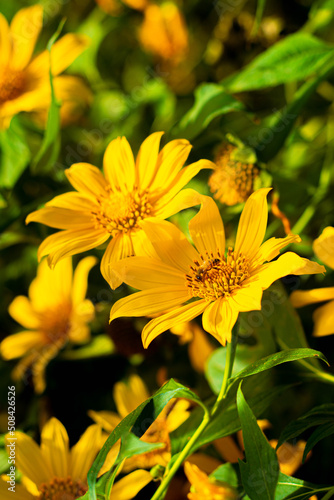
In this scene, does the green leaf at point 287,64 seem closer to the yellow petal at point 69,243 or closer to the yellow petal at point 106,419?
the yellow petal at point 69,243

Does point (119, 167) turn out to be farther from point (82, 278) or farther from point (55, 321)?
point (55, 321)

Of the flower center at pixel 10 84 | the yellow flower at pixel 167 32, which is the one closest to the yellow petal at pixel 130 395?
the flower center at pixel 10 84

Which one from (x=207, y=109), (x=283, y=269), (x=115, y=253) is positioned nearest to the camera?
(x=283, y=269)

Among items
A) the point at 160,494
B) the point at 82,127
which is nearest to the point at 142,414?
the point at 160,494

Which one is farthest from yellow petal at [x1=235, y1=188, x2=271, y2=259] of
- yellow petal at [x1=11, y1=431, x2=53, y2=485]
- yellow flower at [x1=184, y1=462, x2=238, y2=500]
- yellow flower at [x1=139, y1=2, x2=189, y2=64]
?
yellow flower at [x1=139, y1=2, x2=189, y2=64]

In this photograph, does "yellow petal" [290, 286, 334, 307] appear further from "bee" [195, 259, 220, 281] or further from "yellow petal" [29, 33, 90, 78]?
"yellow petal" [29, 33, 90, 78]

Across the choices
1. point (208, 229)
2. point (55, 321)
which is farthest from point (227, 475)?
point (55, 321)
